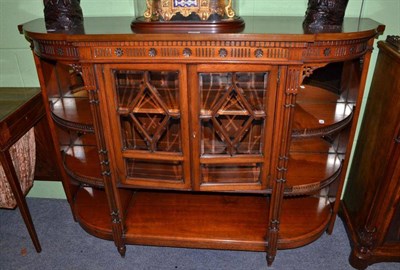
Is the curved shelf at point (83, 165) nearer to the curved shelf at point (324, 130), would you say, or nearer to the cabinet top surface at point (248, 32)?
the cabinet top surface at point (248, 32)

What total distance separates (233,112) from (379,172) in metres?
0.78

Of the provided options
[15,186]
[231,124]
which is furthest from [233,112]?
[15,186]

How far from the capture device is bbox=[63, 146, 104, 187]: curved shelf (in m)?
1.70

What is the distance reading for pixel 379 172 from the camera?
1.58m

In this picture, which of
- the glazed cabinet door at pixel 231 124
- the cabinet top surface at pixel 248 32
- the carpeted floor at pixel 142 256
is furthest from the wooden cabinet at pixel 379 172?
the glazed cabinet door at pixel 231 124

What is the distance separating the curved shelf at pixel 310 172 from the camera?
1.60m

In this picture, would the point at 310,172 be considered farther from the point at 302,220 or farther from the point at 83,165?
the point at 83,165

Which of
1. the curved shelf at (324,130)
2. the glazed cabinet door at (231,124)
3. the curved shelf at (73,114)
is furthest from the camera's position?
the curved shelf at (73,114)

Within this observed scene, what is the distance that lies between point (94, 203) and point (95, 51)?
3.22 feet

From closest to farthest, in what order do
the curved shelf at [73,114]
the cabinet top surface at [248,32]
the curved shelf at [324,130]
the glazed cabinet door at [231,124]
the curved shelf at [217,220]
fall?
the cabinet top surface at [248,32]
the glazed cabinet door at [231,124]
the curved shelf at [324,130]
the curved shelf at [73,114]
the curved shelf at [217,220]

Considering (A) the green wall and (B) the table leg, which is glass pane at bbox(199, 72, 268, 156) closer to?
(A) the green wall

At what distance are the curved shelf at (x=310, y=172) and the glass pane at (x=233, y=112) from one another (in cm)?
32

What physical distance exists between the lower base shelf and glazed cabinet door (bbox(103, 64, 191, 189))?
0.83ft

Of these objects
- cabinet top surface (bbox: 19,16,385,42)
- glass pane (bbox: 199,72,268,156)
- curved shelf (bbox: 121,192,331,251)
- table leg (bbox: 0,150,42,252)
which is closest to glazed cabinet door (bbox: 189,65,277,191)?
glass pane (bbox: 199,72,268,156)
